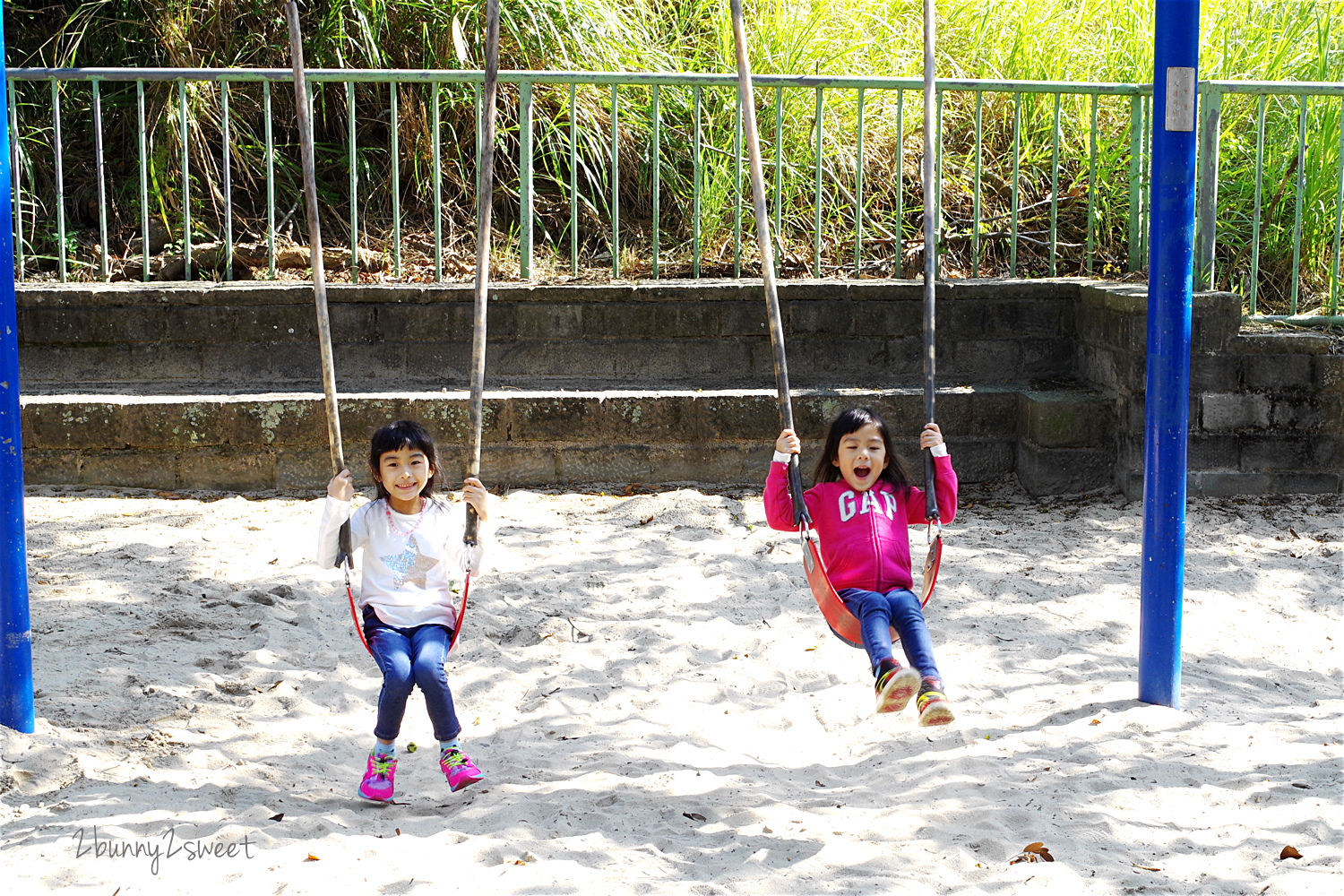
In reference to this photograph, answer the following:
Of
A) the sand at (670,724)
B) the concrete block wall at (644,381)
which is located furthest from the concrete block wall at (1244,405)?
the sand at (670,724)

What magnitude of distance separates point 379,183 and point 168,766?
19.1 ft

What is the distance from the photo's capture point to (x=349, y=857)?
3021 millimetres

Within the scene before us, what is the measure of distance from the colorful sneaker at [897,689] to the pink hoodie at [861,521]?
1.36 feet

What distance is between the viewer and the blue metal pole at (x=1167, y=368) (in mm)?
3955

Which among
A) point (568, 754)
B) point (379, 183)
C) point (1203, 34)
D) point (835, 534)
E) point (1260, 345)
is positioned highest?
point (1203, 34)

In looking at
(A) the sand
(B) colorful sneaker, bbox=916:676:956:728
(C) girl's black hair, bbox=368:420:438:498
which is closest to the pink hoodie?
(B) colorful sneaker, bbox=916:676:956:728

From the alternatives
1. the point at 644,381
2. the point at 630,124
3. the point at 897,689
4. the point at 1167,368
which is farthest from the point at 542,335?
the point at 897,689

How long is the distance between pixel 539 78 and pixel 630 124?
161 centimetres

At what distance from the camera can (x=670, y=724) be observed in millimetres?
3986

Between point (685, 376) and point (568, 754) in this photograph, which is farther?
point (685, 376)

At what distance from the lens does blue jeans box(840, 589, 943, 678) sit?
3494 mm

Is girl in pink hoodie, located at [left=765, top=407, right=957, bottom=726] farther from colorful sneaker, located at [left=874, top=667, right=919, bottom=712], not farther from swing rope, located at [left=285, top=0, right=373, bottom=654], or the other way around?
swing rope, located at [left=285, top=0, right=373, bottom=654]

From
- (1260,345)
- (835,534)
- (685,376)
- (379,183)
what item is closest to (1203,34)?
(1260,345)

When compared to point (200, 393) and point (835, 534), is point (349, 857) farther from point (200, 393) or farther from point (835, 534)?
point (200, 393)
